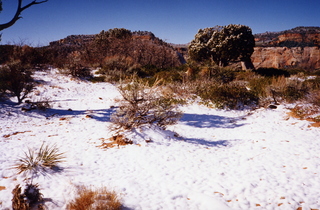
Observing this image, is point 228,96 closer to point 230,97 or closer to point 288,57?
point 230,97

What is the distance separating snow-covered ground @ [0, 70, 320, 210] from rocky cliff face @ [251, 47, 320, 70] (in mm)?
15153

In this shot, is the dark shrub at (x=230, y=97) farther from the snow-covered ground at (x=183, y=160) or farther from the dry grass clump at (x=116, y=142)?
the dry grass clump at (x=116, y=142)

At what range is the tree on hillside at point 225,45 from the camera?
13.6 m

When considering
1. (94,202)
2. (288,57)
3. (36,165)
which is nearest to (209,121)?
(94,202)

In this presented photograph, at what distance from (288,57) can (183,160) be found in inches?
870

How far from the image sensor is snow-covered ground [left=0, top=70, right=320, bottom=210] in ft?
9.77

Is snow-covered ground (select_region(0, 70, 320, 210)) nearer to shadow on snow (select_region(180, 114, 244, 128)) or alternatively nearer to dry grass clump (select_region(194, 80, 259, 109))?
shadow on snow (select_region(180, 114, 244, 128))

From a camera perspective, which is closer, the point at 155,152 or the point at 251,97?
the point at 155,152

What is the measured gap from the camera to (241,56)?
45.4 feet

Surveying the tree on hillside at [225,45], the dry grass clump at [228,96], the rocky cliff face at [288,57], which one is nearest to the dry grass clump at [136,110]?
the dry grass clump at [228,96]

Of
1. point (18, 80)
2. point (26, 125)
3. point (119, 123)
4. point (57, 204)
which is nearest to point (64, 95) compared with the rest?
point (18, 80)

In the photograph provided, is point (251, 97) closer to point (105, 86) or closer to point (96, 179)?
point (96, 179)

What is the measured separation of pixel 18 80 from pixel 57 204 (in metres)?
7.06

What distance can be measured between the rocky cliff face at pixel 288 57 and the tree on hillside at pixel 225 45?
6173mm
